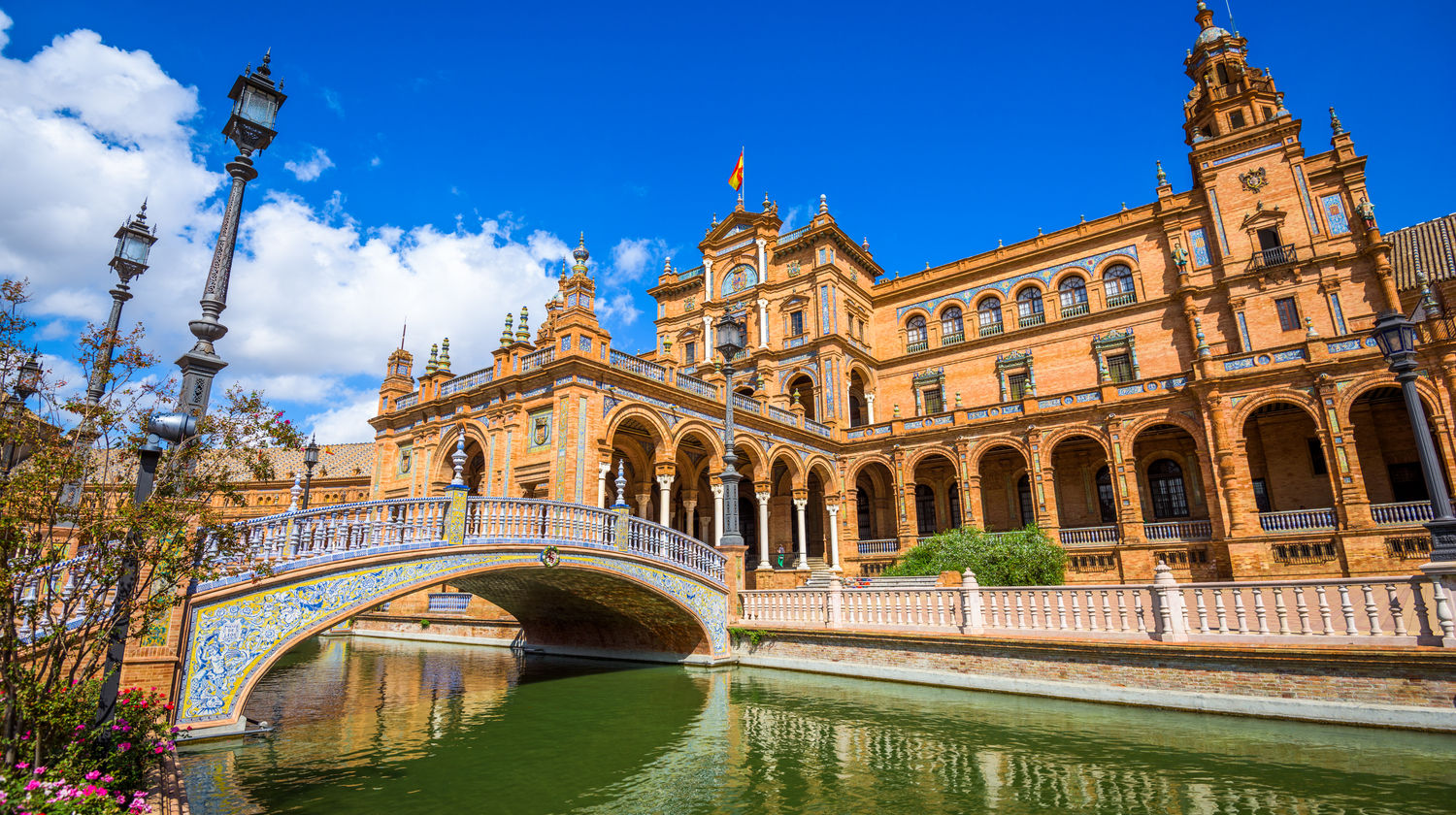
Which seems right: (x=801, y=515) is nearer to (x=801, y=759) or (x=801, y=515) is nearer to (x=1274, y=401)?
(x=1274, y=401)

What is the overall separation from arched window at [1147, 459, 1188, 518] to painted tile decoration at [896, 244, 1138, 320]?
880 centimetres

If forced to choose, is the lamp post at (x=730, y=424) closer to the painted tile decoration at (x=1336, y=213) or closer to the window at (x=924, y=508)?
the window at (x=924, y=508)

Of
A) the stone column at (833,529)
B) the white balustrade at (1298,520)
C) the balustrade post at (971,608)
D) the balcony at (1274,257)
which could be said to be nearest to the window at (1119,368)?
the balcony at (1274,257)

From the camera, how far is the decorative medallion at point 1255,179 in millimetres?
26000

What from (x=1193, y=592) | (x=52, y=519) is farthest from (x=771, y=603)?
(x=52, y=519)

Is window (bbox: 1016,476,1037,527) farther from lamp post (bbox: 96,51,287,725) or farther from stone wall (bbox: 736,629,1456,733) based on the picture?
lamp post (bbox: 96,51,287,725)

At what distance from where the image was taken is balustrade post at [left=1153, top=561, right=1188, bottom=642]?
10109 mm

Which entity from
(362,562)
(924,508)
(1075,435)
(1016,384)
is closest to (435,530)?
(362,562)

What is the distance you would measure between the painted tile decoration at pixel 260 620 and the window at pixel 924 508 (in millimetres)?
23519

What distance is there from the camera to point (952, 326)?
32.6 m

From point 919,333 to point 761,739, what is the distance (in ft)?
90.8

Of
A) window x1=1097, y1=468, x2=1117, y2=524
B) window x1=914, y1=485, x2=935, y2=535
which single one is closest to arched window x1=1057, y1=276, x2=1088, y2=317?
window x1=1097, y1=468, x2=1117, y2=524

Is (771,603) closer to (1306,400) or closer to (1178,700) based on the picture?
(1178,700)

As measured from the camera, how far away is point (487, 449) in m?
22.2
